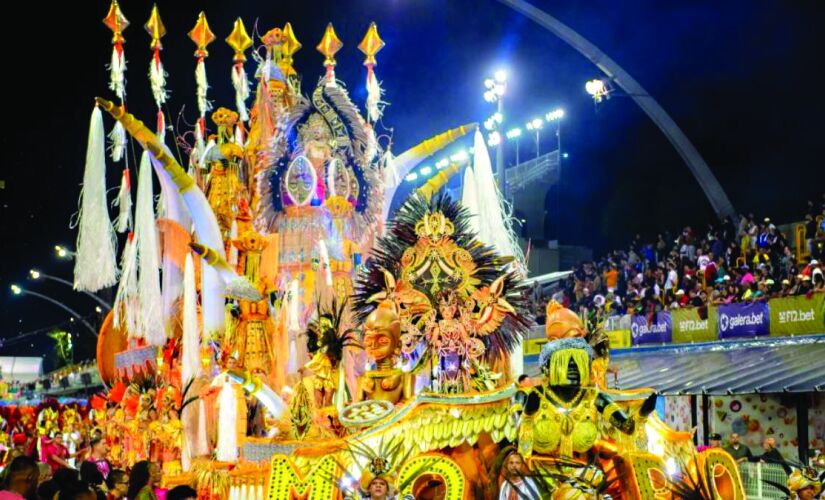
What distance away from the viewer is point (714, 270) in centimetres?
1817

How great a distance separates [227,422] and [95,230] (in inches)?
128

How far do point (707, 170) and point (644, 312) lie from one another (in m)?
6.36

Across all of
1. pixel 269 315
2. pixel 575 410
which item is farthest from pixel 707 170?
pixel 575 410

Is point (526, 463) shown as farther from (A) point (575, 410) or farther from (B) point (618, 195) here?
(B) point (618, 195)

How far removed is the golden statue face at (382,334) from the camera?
812 cm

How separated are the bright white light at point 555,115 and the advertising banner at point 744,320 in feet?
50.6

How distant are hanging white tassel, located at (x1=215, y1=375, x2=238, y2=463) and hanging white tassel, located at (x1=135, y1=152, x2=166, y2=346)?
2.07m

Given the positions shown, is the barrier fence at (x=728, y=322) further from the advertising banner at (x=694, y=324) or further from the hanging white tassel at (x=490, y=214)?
the hanging white tassel at (x=490, y=214)

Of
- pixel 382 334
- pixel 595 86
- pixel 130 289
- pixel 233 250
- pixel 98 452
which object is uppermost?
pixel 595 86

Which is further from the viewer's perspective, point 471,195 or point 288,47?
point 288,47

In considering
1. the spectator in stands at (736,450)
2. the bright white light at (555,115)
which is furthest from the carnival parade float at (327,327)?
the bright white light at (555,115)

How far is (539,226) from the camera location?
32.8 metres

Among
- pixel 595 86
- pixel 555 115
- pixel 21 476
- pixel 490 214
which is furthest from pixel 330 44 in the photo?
pixel 555 115

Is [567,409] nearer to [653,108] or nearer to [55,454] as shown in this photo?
[55,454]
